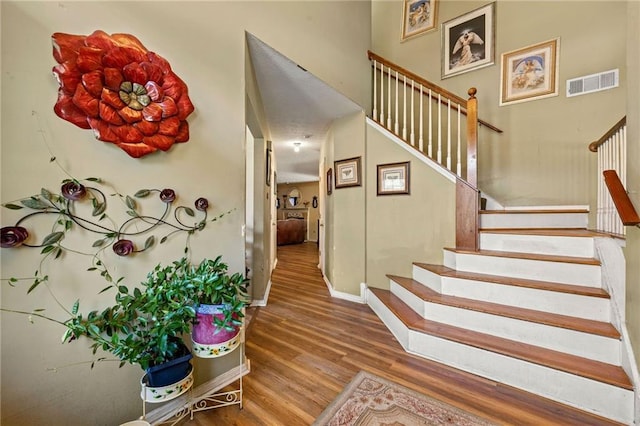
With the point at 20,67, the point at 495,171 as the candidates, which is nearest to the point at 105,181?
the point at 20,67

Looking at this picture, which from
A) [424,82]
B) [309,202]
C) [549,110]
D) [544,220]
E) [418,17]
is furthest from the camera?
[309,202]

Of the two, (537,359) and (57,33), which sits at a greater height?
(57,33)

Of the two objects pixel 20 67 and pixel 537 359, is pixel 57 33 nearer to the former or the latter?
pixel 20 67

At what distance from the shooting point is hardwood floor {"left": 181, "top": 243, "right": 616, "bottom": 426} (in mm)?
1285

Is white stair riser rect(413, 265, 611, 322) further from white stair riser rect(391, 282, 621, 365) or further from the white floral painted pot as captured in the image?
the white floral painted pot

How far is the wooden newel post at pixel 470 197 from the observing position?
7.30 feet

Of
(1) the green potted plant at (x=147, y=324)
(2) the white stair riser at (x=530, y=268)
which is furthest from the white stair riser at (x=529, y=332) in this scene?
(1) the green potted plant at (x=147, y=324)

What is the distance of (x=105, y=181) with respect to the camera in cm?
112

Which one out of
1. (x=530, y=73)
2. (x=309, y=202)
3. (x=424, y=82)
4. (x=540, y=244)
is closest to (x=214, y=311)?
(x=540, y=244)

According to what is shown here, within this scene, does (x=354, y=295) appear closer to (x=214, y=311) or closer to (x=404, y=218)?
(x=404, y=218)

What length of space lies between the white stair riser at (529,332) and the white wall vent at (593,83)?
266 cm

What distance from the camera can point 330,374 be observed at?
1.62 m

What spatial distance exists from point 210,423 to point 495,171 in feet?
12.2

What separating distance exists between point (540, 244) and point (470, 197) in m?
0.65
